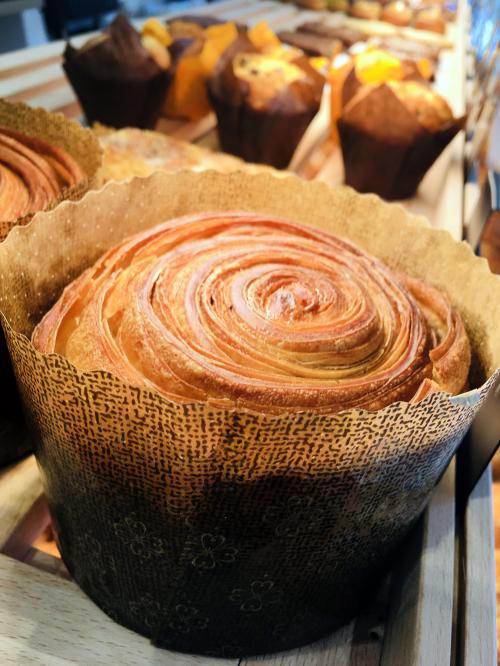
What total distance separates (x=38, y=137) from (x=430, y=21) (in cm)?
359

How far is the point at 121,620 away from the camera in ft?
3.19

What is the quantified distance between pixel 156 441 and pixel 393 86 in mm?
1684

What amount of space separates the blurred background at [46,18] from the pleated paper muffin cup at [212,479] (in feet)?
7.51

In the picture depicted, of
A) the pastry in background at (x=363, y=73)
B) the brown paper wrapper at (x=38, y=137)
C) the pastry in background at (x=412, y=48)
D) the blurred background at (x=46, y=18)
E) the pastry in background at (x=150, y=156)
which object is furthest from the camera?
the pastry in background at (x=412, y=48)

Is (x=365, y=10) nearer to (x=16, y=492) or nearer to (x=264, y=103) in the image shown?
(x=264, y=103)

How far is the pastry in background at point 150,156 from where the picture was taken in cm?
174

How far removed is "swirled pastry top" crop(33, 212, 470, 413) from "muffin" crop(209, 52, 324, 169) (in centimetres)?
102

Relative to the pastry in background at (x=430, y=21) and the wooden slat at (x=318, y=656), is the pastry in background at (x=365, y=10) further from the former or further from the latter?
the wooden slat at (x=318, y=656)

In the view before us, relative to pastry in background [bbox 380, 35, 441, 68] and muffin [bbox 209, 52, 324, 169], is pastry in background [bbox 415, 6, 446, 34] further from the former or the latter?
muffin [bbox 209, 52, 324, 169]

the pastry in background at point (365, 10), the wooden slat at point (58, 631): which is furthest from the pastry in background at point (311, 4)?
the wooden slat at point (58, 631)

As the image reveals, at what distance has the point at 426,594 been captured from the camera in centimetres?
95

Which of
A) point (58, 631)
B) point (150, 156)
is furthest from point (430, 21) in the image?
point (58, 631)

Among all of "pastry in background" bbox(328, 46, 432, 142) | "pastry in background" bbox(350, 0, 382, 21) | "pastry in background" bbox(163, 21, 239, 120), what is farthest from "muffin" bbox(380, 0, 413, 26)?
"pastry in background" bbox(163, 21, 239, 120)

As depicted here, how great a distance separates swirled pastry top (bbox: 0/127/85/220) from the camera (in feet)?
3.45
